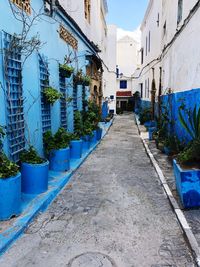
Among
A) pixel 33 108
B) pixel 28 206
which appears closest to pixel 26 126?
pixel 33 108

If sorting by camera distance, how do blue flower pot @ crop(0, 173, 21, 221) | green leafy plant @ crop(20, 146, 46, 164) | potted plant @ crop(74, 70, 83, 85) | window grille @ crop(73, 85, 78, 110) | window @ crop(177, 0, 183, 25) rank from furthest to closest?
window grille @ crop(73, 85, 78, 110)
potted plant @ crop(74, 70, 83, 85)
window @ crop(177, 0, 183, 25)
green leafy plant @ crop(20, 146, 46, 164)
blue flower pot @ crop(0, 173, 21, 221)

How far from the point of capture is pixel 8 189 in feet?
12.8

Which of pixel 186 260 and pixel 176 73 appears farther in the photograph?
pixel 176 73

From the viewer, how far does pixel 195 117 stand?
537 cm

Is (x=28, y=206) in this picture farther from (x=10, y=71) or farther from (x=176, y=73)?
(x=176, y=73)

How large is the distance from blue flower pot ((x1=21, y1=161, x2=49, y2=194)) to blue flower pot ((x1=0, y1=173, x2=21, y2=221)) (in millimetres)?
859

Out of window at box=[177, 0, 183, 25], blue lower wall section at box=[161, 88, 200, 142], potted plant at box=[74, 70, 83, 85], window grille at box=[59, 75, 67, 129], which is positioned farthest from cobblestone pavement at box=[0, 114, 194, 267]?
window at box=[177, 0, 183, 25]

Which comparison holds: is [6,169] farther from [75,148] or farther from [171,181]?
[75,148]

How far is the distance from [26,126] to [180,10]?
7.07 m

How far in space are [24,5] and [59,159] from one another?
3.58 m

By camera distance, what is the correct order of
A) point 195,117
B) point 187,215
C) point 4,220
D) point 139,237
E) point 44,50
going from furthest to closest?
point 44,50 < point 195,117 < point 187,215 < point 4,220 < point 139,237

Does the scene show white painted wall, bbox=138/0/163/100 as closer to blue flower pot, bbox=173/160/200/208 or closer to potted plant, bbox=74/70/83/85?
potted plant, bbox=74/70/83/85

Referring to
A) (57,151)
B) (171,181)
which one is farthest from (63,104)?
(171,181)

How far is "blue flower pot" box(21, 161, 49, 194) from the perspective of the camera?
494cm
